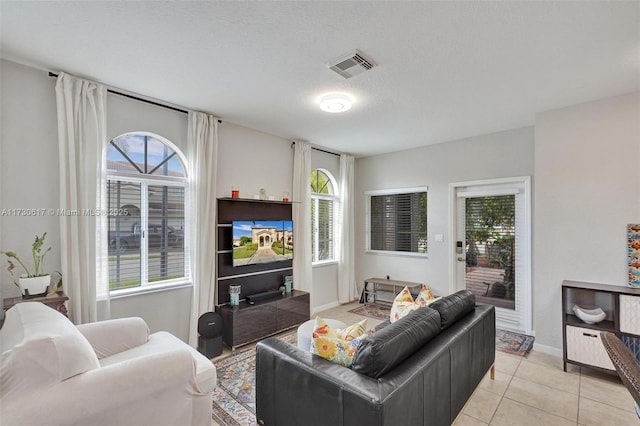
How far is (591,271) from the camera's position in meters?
3.14

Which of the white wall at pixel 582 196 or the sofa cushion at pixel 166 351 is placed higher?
the white wall at pixel 582 196

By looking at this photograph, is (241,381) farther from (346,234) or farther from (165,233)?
(346,234)

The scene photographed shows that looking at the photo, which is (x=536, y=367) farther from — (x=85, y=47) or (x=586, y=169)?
(x=85, y=47)

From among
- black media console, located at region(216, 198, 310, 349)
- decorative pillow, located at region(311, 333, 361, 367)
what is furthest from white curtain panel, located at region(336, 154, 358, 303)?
decorative pillow, located at region(311, 333, 361, 367)

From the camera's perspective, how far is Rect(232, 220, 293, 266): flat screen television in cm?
382

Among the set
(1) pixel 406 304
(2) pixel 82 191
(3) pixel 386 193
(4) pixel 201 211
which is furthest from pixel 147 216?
(3) pixel 386 193

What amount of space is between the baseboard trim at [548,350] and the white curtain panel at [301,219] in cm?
294

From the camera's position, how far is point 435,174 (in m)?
4.93

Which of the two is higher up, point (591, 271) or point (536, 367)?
point (591, 271)

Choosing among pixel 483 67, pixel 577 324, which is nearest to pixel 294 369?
pixel 483 67

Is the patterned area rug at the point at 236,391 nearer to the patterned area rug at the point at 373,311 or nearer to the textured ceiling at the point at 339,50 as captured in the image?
the patterned area rug at the point at 373,311

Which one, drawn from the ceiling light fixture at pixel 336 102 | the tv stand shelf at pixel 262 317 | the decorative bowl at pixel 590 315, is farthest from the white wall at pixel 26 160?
the decorative bowl at pixel 590 315

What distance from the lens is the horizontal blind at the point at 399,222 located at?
515 centimetres

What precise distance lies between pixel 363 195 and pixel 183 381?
462cm
